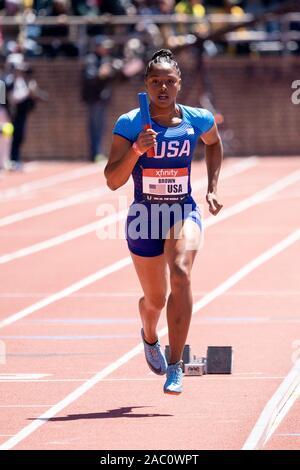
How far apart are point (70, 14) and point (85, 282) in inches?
649

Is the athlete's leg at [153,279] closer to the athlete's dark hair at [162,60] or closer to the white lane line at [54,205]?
the athlete's dark hair at [162,60]

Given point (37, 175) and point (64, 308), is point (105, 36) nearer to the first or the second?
point (37, 175)

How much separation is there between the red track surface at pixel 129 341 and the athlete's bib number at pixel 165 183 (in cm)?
131

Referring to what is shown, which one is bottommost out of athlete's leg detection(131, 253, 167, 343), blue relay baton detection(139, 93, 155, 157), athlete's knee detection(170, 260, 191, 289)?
athlete's leg detection(131, 253, 167, 343)

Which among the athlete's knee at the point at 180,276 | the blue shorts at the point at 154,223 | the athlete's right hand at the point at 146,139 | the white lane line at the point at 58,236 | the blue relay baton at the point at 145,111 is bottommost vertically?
the white lane line at the point at 58,236

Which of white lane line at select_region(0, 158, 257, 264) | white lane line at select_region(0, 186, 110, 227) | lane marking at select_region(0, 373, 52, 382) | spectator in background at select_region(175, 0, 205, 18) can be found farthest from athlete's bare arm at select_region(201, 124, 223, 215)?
spectator in background at select_region(175, 0, 205, 18)

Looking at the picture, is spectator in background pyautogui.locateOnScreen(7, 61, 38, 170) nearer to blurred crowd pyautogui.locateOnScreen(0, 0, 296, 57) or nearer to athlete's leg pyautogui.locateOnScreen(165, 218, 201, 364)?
blurred crowd pyautogui.locateOnScreen(0, 0, 296, 57)

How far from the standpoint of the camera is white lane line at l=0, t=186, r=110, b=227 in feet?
73.9

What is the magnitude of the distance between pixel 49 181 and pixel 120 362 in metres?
16.9

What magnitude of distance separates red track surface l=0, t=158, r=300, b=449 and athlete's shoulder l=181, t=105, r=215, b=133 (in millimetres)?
1754

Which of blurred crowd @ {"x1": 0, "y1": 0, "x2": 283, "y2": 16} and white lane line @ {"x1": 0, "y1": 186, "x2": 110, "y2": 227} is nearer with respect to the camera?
white lane line @ {"x1": 0, "y1": 186, "x2": 110, "y2": 227}

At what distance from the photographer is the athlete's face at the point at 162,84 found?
977cm

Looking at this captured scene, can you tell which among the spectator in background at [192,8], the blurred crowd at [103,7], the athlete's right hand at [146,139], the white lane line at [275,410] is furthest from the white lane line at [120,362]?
the blurred crowd at [103,7]

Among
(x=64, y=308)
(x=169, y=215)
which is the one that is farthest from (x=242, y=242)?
(x=169, y=215)
